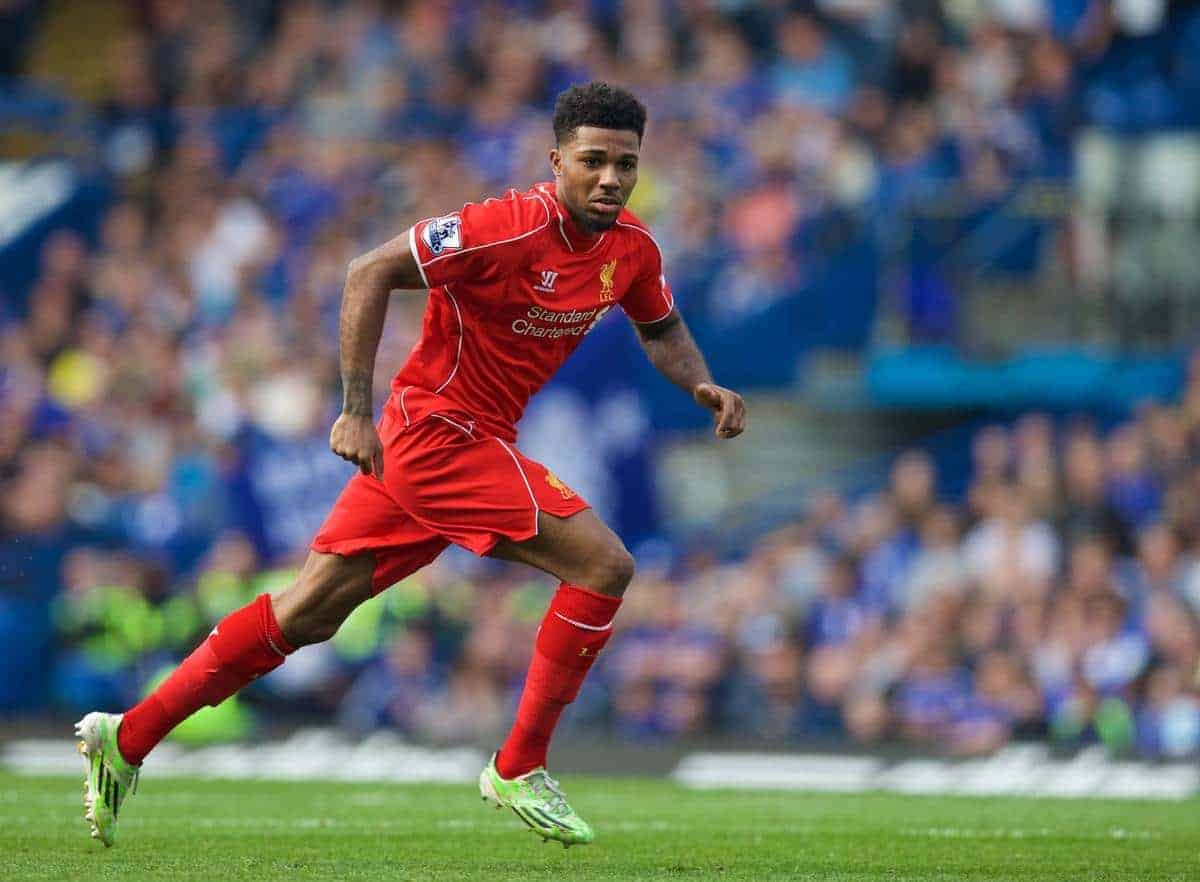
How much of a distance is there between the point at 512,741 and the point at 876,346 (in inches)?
346

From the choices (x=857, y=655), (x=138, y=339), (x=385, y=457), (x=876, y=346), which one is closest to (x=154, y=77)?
(x=138, y=339)

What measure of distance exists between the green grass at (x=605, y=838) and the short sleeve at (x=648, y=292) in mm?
1970

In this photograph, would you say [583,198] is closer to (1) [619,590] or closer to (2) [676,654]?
(1) [619,590]

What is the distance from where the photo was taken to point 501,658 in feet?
45.2

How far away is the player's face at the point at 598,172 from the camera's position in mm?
6797

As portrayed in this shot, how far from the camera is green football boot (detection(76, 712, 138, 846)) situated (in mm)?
6906

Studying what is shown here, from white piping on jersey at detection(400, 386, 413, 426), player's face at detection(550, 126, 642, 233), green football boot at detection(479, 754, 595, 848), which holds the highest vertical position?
player's face at detection(550, 126, 642, 233)

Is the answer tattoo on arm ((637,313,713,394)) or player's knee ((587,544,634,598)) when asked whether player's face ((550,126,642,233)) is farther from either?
player's knee ((587,544,634,598))

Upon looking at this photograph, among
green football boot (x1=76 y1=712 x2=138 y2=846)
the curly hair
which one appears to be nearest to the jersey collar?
the curly hair

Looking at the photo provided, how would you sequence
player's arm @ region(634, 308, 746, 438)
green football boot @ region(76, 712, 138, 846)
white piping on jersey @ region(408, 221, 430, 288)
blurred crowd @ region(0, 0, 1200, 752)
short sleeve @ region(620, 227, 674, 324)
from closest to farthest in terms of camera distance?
white piping on jersey @ region(408, 221, 430, 288) → green football boot @ region(76, 712, 138, 846) → short sleeve @ region(620, 227, 674, 324) → player's arm @ region(634, 308, 746, 438) → blurred crowd @ region(0, 0, 1200, 752)

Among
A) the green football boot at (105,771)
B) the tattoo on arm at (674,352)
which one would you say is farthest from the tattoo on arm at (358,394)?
the green football boot at (105,771)

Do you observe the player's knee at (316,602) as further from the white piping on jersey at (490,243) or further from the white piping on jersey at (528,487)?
the white piping on jersey at (490,243)

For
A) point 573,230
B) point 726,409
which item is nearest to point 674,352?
point 726,409

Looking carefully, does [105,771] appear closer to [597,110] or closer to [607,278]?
[607,278]
